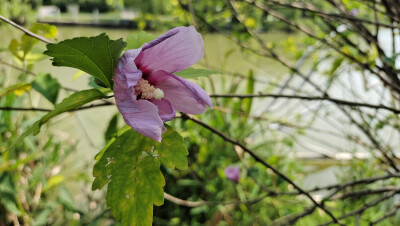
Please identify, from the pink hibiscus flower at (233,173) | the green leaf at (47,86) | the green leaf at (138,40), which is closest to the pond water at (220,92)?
the pink hibiscus flower at (233,173)

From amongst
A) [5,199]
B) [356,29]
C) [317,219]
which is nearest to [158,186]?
[356,29]

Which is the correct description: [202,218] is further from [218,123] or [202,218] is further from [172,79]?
[172,79]

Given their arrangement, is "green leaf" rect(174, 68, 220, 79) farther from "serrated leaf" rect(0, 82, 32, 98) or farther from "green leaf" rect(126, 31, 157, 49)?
"serrated leaf" rect(0, 82, 32, 98)

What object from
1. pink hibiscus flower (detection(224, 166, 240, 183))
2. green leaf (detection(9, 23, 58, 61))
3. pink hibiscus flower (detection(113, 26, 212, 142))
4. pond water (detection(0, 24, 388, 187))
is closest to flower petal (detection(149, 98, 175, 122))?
pink hibiscus flower (detection(113, 26, 212, 142))

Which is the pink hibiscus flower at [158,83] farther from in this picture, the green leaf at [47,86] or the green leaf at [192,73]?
the green leaf at [47,86]

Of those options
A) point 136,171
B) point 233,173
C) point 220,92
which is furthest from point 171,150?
point 220,92

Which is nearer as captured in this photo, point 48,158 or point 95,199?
point 48,158
